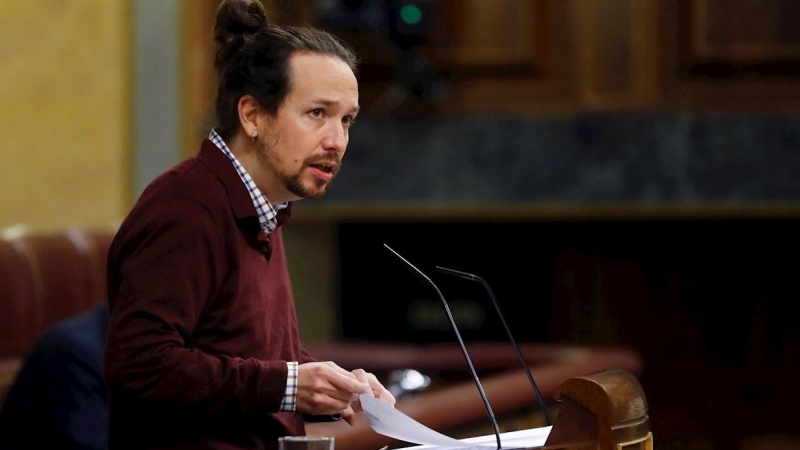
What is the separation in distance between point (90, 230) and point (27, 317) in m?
0.51

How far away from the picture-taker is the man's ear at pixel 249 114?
1402 millimetres

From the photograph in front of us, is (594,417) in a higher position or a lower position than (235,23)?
lower

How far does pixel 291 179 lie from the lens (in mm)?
1385

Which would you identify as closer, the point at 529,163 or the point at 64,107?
the point at 529,163

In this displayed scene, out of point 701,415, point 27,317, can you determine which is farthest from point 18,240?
point 701,415

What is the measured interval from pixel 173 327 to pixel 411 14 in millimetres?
2991

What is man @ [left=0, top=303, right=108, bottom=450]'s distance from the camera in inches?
91.4

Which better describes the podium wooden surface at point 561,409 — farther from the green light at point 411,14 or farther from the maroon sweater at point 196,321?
the green light at point 411,14

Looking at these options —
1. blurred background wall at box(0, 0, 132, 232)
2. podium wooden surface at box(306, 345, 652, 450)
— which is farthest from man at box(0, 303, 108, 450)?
blurred background wall at box(0, 0, 132, 232)

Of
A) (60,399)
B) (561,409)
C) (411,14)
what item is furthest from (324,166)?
(411,14)

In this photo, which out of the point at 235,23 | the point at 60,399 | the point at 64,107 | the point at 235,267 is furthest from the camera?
the point at 64,107

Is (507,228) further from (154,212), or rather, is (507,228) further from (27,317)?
(154,212)

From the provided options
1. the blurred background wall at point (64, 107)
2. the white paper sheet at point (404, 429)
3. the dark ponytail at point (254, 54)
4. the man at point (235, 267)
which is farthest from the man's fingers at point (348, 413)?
the blurred background wall at point (64, 107)

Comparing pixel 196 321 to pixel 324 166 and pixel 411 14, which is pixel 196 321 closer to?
pixel 324 166
